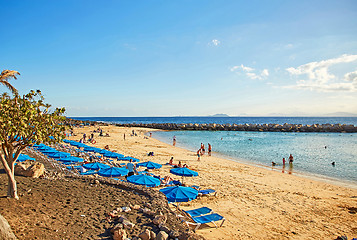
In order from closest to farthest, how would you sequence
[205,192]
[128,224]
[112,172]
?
[128,224]
[205,192]
[112,172]

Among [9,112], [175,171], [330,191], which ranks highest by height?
[9,112]

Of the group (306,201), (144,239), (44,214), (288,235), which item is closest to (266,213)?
(288,235)

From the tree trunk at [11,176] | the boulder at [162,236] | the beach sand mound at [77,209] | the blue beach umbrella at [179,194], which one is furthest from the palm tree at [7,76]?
the boulder at [162,236]

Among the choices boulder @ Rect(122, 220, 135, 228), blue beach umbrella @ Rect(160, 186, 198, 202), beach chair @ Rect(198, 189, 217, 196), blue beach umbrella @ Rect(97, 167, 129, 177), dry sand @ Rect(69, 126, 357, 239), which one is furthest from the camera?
blue beach umbrella @ Rect(97, 167, 129, 177)

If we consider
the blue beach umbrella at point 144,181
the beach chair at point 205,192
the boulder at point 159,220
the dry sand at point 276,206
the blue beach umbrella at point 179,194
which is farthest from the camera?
the beach chair at point 205,192

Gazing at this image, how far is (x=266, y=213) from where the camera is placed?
10.3 m

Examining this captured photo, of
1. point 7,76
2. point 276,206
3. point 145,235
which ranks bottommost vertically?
point 276,206

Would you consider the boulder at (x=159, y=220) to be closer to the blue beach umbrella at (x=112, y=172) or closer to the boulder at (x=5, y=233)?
the boulder at (x=5, y=233)

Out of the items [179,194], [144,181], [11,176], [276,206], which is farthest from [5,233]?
[276,206]

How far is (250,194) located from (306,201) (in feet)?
9.63

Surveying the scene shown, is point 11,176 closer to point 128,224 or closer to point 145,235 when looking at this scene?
point 128,224

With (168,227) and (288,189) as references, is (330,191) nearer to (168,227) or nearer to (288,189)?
(288,189)

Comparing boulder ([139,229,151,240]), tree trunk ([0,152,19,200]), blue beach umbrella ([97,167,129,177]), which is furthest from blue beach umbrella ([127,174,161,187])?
boulder ([139,229,151,240])

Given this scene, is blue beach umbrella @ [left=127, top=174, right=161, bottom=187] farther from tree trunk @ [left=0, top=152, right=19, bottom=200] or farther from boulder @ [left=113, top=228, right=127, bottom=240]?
boulder @ [left=113, top=228, right=127, bottom=240]
